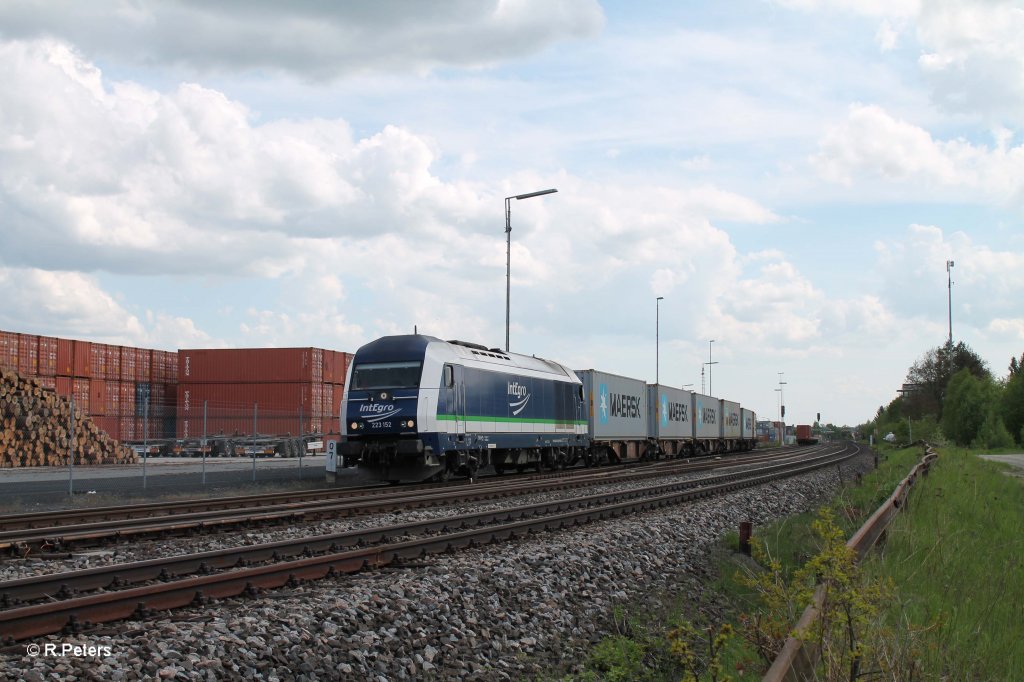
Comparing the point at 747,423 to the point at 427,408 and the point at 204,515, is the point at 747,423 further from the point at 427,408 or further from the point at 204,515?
the point at 204,515

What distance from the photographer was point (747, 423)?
6288 cm

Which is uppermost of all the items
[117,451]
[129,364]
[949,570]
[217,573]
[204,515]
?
[129,364]

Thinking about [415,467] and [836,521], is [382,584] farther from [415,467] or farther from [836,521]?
[415,467]

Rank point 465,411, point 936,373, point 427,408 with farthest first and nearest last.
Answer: point 936,373
point 465,411
point 427,408

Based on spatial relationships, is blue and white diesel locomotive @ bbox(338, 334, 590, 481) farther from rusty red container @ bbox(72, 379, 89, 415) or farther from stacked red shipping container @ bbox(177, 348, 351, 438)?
rusty red container @ bbox(72, 379, 89, 415)

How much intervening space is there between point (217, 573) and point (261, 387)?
41142 mm

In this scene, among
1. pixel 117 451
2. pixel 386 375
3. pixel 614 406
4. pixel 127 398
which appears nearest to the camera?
pixel 386 375

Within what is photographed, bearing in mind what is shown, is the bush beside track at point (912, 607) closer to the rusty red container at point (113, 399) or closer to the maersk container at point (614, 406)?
the maersk container at point (614, 406)

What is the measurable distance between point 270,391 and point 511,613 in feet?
138

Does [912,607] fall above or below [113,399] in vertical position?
below

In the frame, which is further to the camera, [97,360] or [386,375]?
[97,360]

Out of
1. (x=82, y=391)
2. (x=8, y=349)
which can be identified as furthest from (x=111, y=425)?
(x=8, y=349)

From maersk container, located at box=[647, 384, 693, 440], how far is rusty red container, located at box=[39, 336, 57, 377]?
91.7 feet

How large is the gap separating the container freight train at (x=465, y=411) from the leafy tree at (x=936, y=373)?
61.8m
